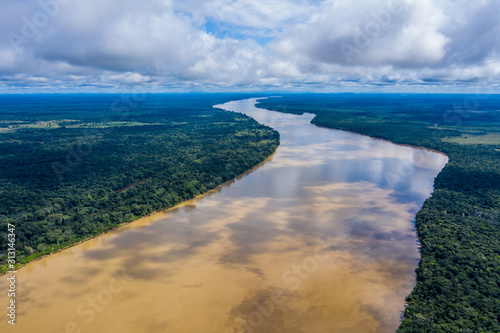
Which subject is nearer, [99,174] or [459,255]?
[459,255]

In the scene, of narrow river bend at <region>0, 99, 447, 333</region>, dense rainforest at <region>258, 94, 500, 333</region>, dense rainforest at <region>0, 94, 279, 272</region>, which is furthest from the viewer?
dense rainforest at <region>0, 94, 279, 272</region>

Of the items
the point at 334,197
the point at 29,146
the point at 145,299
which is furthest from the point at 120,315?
the point at 29,146

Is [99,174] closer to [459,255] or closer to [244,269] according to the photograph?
[244,269]

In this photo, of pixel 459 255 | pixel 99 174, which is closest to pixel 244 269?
pixel 459 255

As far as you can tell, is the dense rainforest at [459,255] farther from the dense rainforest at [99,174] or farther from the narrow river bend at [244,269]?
the dense rainforest at [99,174]

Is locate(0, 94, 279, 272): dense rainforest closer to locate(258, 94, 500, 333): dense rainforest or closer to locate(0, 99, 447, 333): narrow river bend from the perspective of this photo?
locate(0, 99, 447, 333): narrow river bend

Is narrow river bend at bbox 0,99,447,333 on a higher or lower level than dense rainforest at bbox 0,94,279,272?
lower

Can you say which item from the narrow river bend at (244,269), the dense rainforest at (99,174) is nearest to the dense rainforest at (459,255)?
the narrow river bend at (244,269)

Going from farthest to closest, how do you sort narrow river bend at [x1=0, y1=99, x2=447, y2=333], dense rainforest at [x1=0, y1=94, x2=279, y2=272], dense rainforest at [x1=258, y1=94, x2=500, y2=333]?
dense rainforest at [x1=0, y1=94, x2=279, y2=272] → narrow river bend at [x1=0, y1=99, x2=447, y2=333] → dense rainforest at [x1=258, y1=94, x2=500, y2=333]

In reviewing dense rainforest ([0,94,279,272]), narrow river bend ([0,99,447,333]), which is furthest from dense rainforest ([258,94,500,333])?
dense rainforest ([0,94,279,272])

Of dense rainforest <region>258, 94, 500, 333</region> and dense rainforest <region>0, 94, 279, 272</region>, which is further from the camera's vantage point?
dense rainforest <region>0, 94, 279, 272</region>
